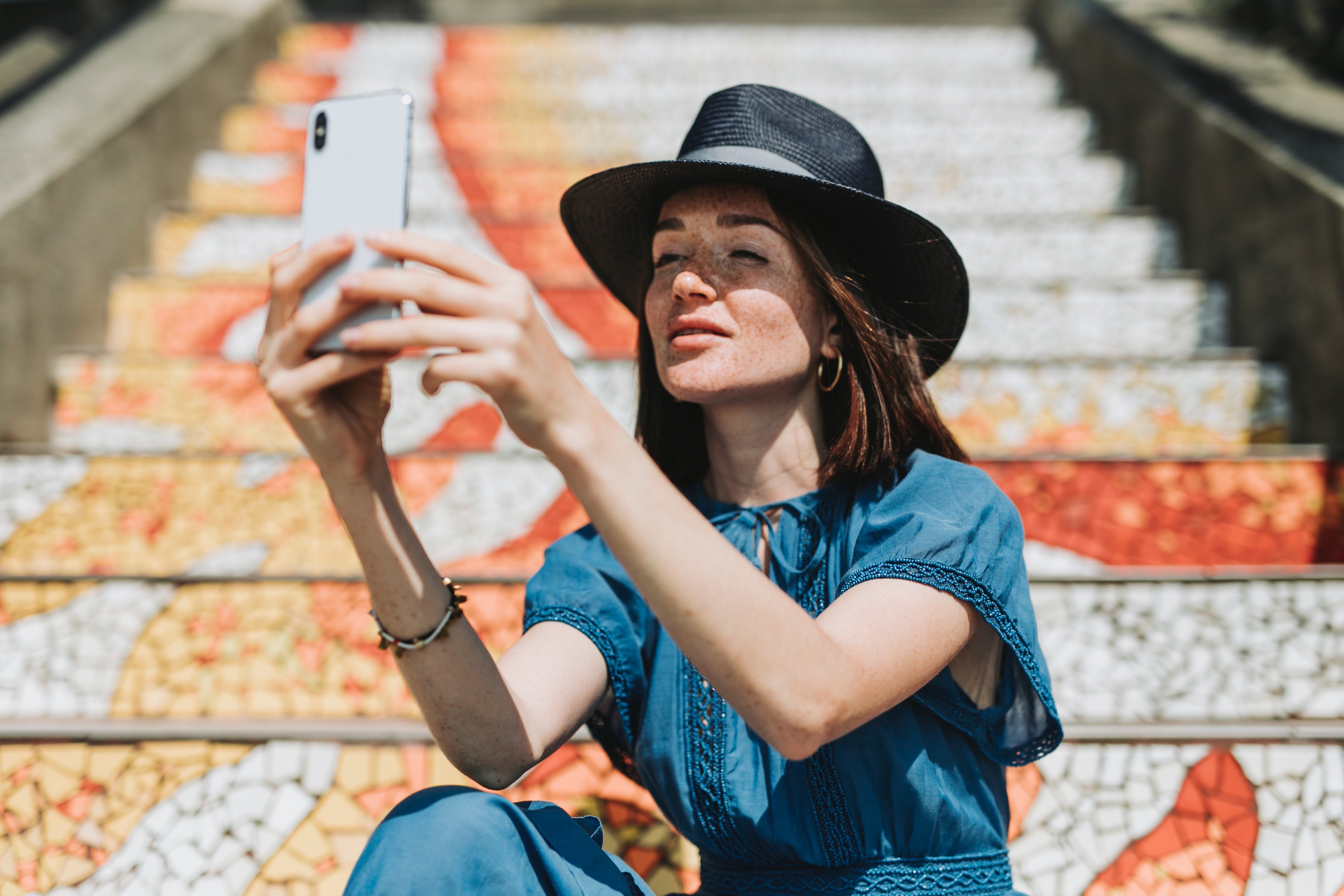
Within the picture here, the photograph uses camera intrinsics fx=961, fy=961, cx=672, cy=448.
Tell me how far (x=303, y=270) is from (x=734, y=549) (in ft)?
1.43

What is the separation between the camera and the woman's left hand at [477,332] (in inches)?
29.3

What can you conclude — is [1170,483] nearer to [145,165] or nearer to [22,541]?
[22,541]

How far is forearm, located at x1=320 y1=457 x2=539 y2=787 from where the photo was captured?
94 cm

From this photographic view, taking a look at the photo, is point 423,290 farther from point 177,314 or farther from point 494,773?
point 177,314

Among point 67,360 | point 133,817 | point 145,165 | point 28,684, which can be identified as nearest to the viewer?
point 133,817

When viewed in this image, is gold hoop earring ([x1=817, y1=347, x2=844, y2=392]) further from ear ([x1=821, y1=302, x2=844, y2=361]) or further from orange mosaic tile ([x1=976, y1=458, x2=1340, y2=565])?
orange mosaic tile ([x1=976, y1=458, x2=1340, y2=565])

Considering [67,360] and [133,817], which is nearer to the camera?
[133,817]

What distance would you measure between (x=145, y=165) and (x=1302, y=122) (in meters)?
3.35

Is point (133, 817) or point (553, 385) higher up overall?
point (553, 385)

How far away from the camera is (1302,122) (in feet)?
8.67

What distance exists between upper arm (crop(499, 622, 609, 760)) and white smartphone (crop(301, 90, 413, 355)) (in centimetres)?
50

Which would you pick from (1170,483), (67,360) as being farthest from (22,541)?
(1170,483)

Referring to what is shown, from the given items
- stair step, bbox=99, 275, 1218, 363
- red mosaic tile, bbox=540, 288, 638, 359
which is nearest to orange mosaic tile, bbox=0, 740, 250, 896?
stair step, bbox=99, 275, 1218, 363

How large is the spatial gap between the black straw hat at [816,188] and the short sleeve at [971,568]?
0.88 feet
